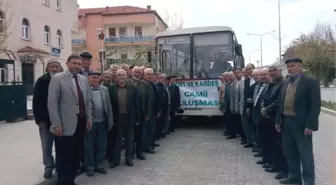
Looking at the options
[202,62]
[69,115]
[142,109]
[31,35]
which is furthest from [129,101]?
[31,35]

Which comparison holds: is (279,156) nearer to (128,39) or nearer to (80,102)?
(80,102)

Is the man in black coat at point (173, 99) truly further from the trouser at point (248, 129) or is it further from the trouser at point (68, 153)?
the trouser at point (68, 153)

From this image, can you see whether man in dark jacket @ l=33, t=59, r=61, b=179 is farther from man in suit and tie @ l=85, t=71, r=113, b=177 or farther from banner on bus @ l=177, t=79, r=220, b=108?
banner on bus @ l=177, t=79, r=220, b=108

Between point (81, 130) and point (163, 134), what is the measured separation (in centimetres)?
540

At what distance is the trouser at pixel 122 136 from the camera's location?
6488 millimetres

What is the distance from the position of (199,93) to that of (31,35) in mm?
18413

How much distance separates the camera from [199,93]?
11.0m

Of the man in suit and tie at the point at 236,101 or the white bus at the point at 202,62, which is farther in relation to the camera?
the white bus at the point at 202,62

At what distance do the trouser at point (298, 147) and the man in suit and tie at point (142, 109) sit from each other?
9.63 ft

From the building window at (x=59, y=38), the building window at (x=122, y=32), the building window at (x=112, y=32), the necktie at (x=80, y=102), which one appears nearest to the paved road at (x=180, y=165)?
the necktie at (x=80, y=102)

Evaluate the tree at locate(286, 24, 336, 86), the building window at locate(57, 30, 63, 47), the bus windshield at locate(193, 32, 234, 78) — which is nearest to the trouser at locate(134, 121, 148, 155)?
the bus windshield at locate(193, 32, 234, 78)

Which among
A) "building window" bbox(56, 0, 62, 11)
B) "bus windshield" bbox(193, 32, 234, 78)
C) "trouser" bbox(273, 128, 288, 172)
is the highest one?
"building window" bbox(56, 0, 62, 11)

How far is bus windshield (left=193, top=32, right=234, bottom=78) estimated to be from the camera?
11.1 metres

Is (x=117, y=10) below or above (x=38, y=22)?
above
